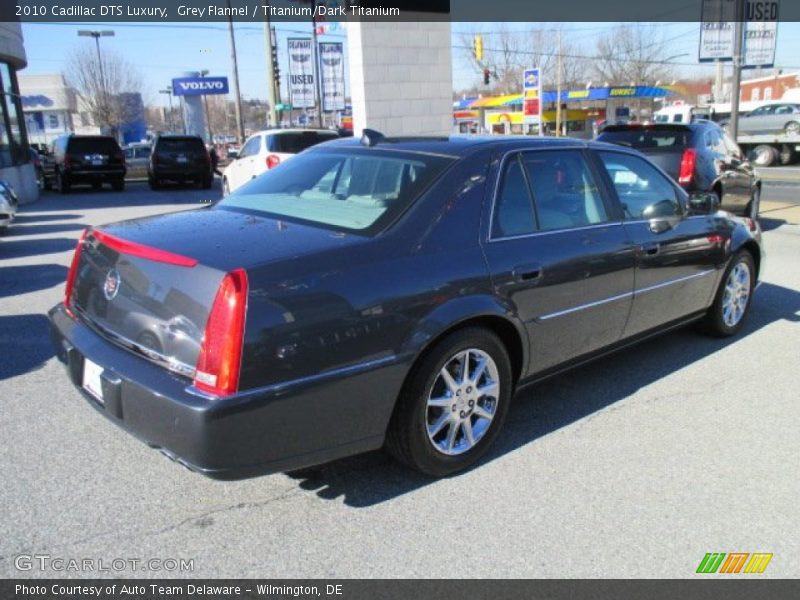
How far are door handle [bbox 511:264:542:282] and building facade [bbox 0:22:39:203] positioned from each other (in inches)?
619

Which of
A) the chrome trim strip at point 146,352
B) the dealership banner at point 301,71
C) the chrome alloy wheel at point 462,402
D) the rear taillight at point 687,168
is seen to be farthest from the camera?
the dealership banner at point 301,71

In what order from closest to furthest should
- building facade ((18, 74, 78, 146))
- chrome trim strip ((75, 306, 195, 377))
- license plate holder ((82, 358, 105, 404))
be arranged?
chrome trim strip ((75, 306, 195, 377)) < license plate holder ((82, 358, 105, 404)) < building facade ((18, 74, 78, 146))

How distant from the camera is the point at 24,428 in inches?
151

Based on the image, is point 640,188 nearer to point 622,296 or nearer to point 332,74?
point 622,296

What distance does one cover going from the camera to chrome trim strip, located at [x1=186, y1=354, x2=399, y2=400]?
261cm

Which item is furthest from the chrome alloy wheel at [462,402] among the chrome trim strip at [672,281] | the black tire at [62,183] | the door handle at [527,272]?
the black tire at [62,183]

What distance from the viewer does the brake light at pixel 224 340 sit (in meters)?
2.59

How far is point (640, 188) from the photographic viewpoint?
15.4ft

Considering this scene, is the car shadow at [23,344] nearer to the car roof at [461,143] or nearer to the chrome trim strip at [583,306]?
the car roof at [461,143]

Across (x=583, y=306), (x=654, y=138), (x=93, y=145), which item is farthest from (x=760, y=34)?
(x=93, y=145)

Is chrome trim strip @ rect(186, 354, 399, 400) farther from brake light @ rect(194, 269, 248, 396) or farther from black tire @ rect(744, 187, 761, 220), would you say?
black tire @ rect(744, 187, 761, 220)

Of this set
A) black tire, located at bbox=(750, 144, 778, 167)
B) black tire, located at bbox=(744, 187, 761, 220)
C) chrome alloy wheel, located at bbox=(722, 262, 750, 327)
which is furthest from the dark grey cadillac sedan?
black tire, located at bbox=(750, 144, 778, 167)

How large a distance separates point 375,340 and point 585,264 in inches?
62.0

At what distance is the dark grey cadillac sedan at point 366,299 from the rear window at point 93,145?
17.7 meters
